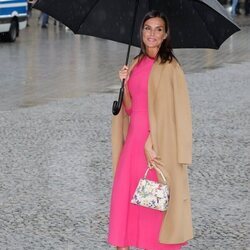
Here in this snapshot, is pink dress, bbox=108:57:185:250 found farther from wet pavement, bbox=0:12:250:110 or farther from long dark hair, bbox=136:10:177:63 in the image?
wet pavement, bbox=0:12:250:110

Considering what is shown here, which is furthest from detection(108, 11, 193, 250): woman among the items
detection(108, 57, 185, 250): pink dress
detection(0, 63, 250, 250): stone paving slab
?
detection(0, 63, 250, 250): stone paving slab

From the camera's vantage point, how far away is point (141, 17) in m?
5.17

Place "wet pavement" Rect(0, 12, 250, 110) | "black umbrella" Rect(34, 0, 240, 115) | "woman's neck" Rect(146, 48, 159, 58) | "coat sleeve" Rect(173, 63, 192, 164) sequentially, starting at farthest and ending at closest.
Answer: "wet pavement" Rect(0, 12, 250, 110)
"black umbrella" Rect(34, 0, 240, 115)
"woman's neck" Rect(146, 48, 159, 58)
"coat sleeve" Rect(173, 63, 192, 164)

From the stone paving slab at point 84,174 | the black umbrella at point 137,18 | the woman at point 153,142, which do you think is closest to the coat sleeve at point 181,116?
the woman at point 153,142

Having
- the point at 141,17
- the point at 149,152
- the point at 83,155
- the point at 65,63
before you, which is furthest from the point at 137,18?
the point at 65,63

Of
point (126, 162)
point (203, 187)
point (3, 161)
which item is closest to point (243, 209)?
point (203, 187)

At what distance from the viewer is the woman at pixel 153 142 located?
15.8 ft

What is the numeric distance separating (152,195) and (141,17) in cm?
109

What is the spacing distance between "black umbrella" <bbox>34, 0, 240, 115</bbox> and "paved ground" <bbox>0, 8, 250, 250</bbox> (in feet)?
4.74

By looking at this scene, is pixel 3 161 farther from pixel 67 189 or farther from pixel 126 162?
pixel 126 162

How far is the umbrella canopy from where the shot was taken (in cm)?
503

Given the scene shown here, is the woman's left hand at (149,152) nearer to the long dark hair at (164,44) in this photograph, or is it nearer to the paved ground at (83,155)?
the long dark hair at (164,44)

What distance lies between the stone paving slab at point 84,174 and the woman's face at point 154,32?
62.3 inches

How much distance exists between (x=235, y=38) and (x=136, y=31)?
20583 millimetres
